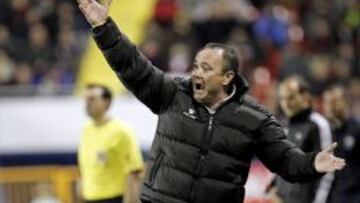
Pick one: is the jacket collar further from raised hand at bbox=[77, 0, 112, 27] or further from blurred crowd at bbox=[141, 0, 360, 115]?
blurred crowd at bbox=[141, 0, 360, 115]

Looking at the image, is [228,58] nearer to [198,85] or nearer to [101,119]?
[198,85]

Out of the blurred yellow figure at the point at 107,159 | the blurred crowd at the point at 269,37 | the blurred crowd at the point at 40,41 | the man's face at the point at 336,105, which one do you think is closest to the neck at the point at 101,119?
the blurred yellow figure at the point at 107,159

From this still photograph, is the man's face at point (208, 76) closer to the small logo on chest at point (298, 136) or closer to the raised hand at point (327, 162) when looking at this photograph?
the raised hand at point (327, 162)

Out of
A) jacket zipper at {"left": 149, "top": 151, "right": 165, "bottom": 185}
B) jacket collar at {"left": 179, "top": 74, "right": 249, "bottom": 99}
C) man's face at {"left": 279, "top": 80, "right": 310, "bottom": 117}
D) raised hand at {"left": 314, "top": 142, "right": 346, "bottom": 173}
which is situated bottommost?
jacket zipper at {"left": 149, "top": 151, "right": 165, "bottom": 185}

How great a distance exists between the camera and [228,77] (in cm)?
763

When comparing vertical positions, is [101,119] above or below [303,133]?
below

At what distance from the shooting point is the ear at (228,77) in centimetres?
760

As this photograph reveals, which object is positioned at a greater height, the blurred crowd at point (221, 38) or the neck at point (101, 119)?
the blurred crowd at point (221, 38)

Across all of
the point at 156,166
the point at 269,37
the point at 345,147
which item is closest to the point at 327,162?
the point at 156,166

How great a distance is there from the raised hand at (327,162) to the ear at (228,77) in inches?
27.9

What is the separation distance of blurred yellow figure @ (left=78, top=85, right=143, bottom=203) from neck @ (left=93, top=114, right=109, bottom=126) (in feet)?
0.13

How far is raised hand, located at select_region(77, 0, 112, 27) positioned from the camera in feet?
24.1

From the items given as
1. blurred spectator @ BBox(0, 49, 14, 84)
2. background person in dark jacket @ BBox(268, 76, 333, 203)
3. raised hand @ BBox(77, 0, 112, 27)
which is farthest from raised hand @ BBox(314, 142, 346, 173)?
blurred spectator @ BBox(0, 49, 14, 84)

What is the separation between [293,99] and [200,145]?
2.90 meters
